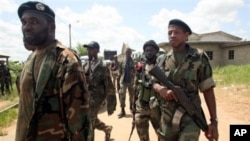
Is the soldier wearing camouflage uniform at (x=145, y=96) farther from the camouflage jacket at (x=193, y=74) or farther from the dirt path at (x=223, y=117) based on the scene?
the camouflage jacket at (x=193, y=74)

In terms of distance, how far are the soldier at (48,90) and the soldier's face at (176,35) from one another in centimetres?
149

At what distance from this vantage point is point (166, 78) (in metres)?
3.44

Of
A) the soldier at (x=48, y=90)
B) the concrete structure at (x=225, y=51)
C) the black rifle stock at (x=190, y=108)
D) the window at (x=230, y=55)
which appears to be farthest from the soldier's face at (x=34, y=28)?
the window at (x=230, y=55)

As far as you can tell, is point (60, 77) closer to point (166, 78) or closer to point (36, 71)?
point (36, 71)

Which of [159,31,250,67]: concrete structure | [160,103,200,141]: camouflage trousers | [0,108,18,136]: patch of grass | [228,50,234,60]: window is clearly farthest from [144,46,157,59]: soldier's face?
[228,50,234,60]: window

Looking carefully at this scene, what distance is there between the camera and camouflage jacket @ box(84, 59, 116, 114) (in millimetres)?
5645

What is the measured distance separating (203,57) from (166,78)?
446 mm

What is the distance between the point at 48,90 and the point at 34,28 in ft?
1.45

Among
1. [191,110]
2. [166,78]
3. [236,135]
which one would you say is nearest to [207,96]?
[191,110]

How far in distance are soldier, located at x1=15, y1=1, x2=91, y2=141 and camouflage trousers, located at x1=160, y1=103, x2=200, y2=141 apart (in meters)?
1.41

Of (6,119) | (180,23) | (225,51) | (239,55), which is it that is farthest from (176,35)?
(225,51)

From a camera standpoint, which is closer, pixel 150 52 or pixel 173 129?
pixel 173 129

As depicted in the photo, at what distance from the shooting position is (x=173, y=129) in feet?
11.1

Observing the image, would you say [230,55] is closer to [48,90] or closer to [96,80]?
[96,80]
